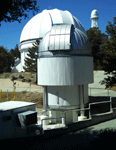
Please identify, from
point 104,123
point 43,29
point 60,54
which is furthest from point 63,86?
point 43,29

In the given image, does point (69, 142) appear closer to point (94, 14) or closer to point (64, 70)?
point (64, 70)

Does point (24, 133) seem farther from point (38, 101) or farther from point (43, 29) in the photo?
point (43, 29)

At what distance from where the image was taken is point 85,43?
43.9 ft

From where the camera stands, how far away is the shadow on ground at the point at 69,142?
8125mm

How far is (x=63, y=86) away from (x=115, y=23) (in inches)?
308

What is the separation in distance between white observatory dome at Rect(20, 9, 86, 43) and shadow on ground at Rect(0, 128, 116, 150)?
24906 mm

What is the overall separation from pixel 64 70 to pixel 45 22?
24.0 meters

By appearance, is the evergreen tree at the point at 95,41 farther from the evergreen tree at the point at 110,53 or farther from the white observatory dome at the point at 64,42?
the white observatory dome at the point at 64,42

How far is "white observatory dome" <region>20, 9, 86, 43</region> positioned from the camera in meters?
34.2

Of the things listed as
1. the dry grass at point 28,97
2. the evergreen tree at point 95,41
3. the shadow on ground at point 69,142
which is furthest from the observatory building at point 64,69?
the evergreen tree at point 95,41

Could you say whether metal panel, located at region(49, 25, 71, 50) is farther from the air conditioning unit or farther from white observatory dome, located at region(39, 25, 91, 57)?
the air conditioning unit

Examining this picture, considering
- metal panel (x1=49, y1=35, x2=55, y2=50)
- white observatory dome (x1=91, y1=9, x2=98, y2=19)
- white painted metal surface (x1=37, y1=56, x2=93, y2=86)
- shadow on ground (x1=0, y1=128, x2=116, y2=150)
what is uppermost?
white observatory dome (x1=91, y1=9, x2=98, y2=19)

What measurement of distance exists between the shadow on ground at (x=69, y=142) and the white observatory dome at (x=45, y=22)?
24.9m

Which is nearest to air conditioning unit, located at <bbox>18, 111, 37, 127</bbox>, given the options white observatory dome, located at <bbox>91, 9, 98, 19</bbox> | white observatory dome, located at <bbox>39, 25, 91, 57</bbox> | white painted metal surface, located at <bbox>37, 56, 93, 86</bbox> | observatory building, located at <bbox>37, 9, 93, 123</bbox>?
observatory building, located at <bbox>37, 9, 93, 123</bbox>
